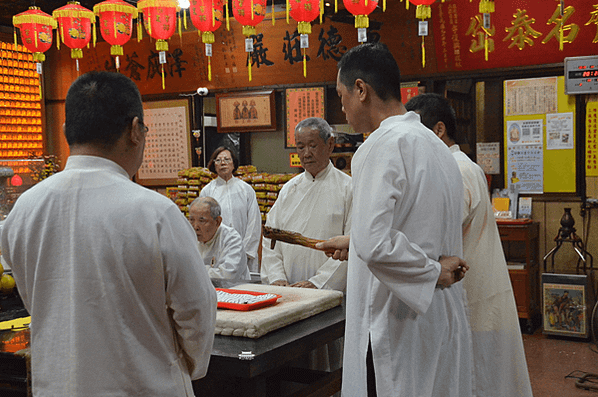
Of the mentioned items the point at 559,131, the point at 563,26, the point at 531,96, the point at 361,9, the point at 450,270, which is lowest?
the point at 450,270

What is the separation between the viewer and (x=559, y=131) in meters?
5.66

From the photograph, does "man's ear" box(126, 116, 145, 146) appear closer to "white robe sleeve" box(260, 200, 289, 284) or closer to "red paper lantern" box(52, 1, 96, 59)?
"white robe sleeve" box(260, 200, 289, 284)

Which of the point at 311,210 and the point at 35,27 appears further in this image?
the point at 35,27

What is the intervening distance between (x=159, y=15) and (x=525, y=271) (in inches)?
169

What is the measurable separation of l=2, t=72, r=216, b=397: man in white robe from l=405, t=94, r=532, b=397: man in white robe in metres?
1.54

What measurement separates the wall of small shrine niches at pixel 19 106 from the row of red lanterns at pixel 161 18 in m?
1.59

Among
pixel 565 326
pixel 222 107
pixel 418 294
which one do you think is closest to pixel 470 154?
pixel 565 326

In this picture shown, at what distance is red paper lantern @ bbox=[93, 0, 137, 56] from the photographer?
5734mm

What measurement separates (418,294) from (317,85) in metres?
5.16

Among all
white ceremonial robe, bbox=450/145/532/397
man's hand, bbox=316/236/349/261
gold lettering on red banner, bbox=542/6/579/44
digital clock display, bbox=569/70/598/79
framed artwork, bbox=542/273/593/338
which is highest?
gold lettering on red banner, bbox=542/6/579/44

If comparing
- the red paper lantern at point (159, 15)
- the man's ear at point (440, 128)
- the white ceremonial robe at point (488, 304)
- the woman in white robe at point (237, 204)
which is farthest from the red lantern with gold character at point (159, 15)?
the white ceremonial robe at point (488, 304)

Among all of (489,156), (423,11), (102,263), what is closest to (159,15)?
(423,11)

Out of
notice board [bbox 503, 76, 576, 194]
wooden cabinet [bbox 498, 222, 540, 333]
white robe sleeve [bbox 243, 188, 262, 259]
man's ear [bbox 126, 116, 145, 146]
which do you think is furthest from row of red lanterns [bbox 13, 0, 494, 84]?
man's ear [bbox 126, 116, 145, 146]

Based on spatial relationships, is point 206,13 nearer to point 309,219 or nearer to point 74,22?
point 74,22
